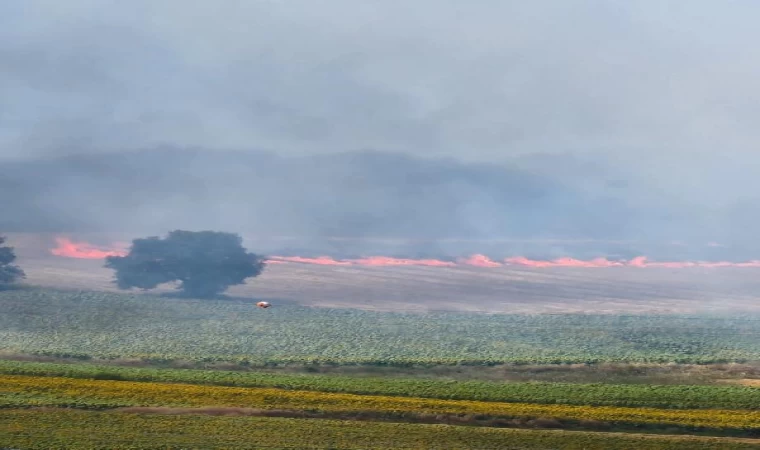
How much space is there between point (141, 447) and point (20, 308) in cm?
5288

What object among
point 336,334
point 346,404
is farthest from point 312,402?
point 336,334

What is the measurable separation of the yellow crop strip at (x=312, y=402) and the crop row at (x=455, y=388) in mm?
1273

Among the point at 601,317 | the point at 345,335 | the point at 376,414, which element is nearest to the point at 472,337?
the point at 345,335

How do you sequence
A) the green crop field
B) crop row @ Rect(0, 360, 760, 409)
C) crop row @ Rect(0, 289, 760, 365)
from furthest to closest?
crop row @ Rect(0, 289, 760, 365)
crop row @ Rect(0, 360, 760, 409)
the green crop field

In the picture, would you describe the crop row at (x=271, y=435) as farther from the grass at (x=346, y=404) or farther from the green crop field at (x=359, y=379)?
the grass at (x=346, y=404)

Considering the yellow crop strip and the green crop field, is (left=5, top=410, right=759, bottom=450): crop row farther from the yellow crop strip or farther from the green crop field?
the yellow crop strip

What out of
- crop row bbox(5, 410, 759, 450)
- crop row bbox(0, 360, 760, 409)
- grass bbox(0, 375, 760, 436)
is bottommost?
crop row bbox(5, 410, 759, 450)

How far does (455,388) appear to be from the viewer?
52.3 m

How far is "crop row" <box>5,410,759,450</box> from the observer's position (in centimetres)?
4072

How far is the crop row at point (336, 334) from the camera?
211ft

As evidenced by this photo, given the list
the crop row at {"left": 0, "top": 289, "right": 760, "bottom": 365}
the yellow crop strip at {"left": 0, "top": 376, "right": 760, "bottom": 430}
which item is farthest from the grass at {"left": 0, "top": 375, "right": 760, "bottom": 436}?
the crop row at {"left": 0, "top": 289, "right": 760, "bottom": 365}

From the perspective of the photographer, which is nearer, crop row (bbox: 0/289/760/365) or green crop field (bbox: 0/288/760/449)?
green crop field (bbox: 0/288/760/449)

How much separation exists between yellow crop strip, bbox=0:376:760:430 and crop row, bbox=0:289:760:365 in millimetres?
11113

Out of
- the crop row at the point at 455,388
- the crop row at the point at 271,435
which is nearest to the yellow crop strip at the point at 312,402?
the crop row at the point at 455,388
